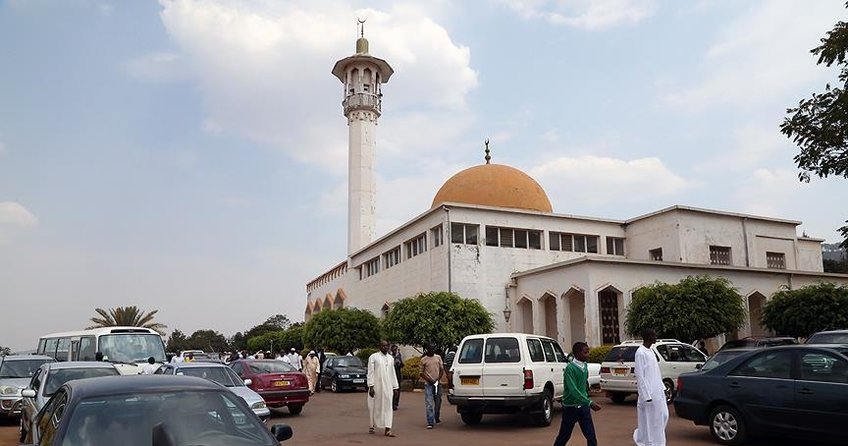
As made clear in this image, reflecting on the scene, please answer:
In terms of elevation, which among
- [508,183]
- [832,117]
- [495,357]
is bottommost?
[495,357]

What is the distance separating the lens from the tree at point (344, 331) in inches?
1519

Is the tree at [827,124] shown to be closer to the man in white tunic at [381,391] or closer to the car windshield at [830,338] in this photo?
the car windshield at [830,338]

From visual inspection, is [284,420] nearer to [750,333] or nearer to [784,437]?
[784,437]

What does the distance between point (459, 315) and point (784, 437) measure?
19325 mm

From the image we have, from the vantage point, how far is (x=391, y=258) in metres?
42.9

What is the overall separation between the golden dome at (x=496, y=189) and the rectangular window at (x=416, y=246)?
3.80m

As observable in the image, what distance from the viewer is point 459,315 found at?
95.3 ft

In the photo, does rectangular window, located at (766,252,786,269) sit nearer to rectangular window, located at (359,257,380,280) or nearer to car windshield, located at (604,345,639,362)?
rectangular window, located at (359,257,380,280)

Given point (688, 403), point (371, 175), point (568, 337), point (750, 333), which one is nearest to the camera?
point (688, 403)

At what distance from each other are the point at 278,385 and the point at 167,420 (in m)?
11.5

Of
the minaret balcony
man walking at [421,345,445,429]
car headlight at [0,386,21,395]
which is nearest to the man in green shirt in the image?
man walking at [421,345,445,429]

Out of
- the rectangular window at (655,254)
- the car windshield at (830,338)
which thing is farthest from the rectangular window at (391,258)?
the car windshield at (830,338)

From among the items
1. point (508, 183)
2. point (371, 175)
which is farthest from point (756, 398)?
point (371, 175)

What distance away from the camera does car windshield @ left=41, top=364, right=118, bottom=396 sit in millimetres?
11703
